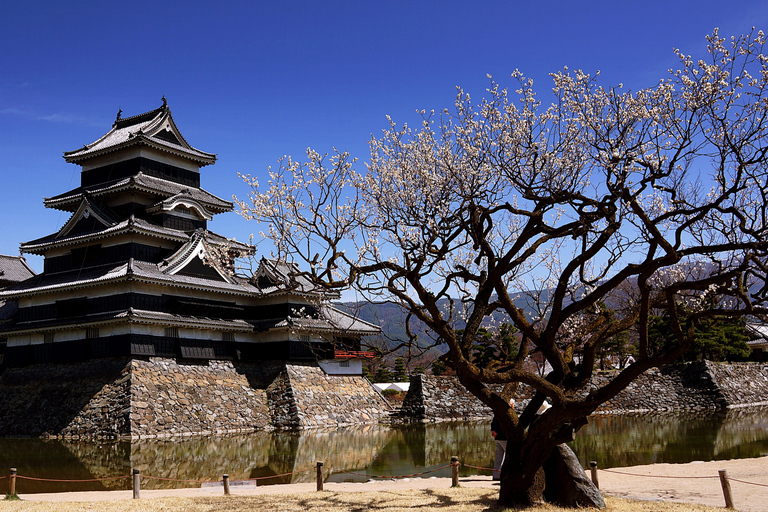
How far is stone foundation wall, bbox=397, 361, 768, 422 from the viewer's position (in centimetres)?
3095

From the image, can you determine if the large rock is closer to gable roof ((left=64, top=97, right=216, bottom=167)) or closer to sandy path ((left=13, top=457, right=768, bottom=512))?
sandy path ((left=13, top=457, right=768, bottom=512))

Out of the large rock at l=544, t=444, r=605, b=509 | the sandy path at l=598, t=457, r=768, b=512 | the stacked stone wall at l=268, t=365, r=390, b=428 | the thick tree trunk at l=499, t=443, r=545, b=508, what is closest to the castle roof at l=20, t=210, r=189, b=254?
the stacked stone wall at l=268, t=365, r=390, b=428

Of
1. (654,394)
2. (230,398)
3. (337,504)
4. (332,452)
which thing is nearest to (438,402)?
(230,398)

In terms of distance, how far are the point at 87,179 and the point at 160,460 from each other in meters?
19.2

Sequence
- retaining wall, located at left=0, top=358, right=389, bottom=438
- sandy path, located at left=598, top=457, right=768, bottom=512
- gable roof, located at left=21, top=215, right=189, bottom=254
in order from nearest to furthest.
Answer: sandy path, located at left=598, top=457, right=768, bottom=512, retaining wall, located at left=0, top=358, right=389, bottom=438, gable roof, located at left=21, top=215, right=189, bottom=254

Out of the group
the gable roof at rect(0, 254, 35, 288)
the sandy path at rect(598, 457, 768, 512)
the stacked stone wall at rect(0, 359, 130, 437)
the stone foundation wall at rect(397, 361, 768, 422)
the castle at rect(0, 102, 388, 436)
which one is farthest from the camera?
the gable roof at rect(0, 254, 35, 288)

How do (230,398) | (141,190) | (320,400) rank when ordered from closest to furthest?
(230,398) → (320,400) → (141,190)

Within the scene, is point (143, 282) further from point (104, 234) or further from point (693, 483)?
point (693, 483)

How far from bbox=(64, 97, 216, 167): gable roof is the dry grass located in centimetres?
2246

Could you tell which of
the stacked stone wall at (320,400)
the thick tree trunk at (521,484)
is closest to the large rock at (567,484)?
the thick tree trunk at (521,484)

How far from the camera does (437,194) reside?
1066 cm

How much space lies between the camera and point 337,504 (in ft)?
35.1

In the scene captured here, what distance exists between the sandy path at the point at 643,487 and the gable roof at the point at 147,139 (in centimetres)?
2112

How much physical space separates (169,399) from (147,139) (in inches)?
493
